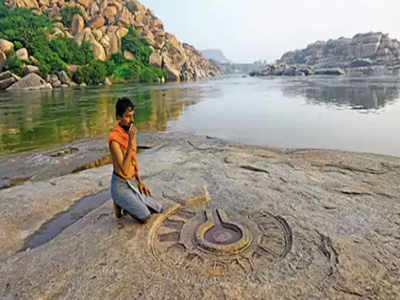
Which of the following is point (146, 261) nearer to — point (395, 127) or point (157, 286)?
point (157, 286)

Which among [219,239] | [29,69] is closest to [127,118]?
[219,239]

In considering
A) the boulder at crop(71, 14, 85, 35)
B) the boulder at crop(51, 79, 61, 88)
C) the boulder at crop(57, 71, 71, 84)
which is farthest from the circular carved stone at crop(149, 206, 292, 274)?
the boulder at crop(71, 14, 85, 35)

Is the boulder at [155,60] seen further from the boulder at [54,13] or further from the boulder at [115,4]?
the boulder at [54,13]

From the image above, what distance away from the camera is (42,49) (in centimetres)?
4256

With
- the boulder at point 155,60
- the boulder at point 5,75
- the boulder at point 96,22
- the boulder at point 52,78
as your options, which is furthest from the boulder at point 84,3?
the boulder at point 5,75

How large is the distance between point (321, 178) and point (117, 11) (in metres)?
78.5

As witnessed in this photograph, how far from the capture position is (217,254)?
2971 millimetres

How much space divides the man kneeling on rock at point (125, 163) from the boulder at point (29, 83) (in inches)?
1490

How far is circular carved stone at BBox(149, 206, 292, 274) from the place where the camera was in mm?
2857

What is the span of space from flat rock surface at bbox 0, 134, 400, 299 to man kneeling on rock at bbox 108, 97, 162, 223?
0.25 metres

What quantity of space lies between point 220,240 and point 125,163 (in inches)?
61.3

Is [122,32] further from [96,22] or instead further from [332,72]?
[332,72]

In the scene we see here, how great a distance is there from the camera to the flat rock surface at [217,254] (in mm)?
2500

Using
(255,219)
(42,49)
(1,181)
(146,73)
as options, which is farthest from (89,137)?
(146,73)
